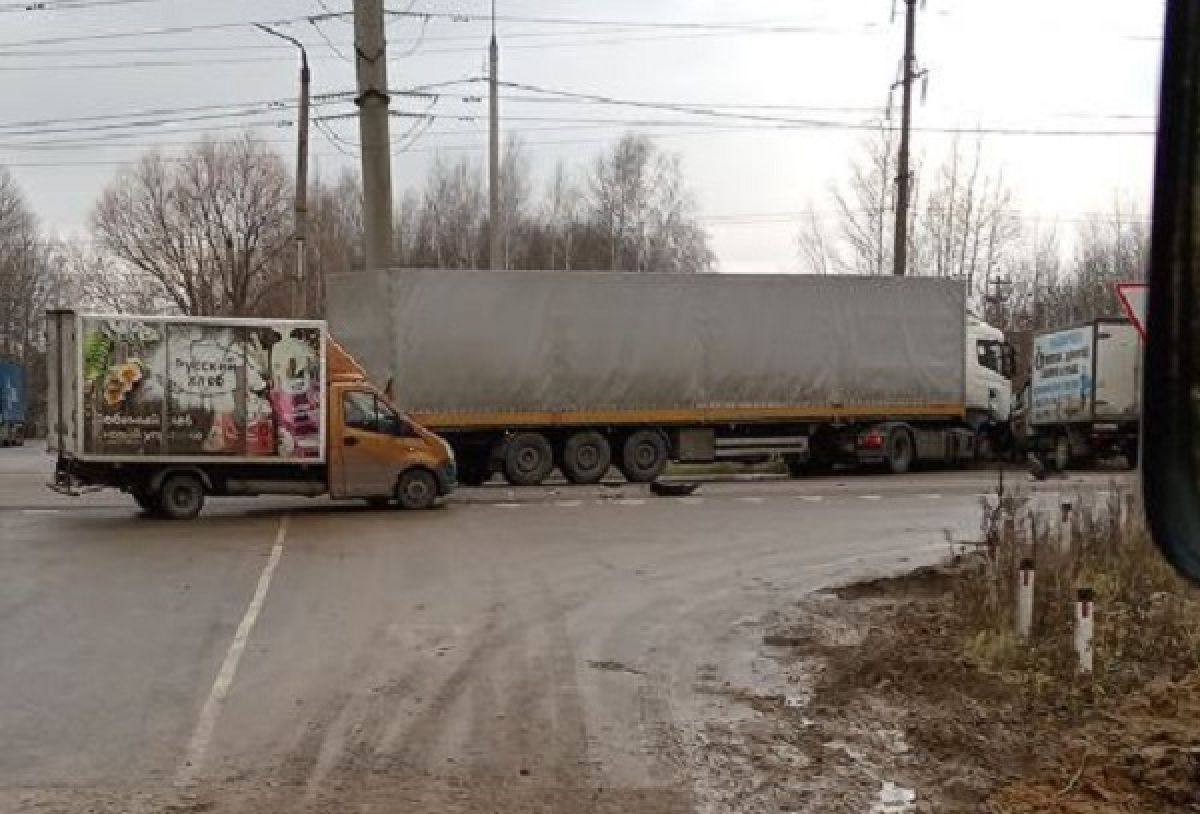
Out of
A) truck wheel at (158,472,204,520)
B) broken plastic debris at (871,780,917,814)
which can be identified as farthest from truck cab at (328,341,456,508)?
broken plastic debris at (871,780,917,814)

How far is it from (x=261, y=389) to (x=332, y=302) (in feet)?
21.1

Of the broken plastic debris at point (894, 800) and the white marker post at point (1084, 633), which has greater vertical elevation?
the white marker post at point (1084, 633)

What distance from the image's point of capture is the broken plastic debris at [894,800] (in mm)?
5832

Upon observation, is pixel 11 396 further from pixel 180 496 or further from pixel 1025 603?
pixel 1025 603

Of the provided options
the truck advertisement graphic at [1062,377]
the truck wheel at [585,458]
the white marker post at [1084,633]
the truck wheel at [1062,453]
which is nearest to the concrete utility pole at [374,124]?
the truck wheel at [585,458]

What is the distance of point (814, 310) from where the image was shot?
2684 centimetres

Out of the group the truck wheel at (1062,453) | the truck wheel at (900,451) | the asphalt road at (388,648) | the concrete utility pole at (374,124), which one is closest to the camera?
the asphalt road at (388,648)

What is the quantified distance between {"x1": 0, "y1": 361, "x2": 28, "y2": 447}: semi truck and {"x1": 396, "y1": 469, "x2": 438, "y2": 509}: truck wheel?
46121 millimetres

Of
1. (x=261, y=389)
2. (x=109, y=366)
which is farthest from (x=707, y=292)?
(x=109, y=366)

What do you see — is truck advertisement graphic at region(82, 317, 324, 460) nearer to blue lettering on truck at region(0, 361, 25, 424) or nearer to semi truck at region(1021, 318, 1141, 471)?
semi truck at region(1021, 318, 1141, 471)

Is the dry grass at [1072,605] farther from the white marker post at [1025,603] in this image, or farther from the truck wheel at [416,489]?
the truck wheel at [416,489]

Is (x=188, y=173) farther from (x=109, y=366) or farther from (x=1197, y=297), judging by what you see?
(x=1197, y=297)

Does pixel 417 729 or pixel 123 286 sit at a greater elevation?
pixel 123 286

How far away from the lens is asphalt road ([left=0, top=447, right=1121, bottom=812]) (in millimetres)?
6203
